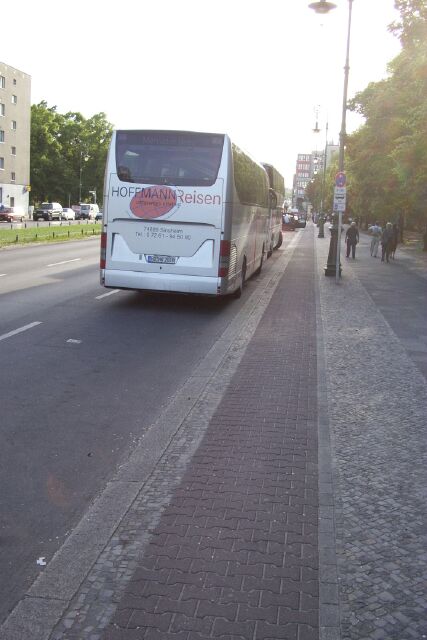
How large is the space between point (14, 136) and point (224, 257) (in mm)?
68002

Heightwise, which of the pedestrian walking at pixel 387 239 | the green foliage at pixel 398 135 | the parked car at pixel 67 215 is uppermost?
the green foliage at pixel 398 135

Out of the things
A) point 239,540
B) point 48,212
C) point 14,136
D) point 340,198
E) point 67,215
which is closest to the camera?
point 239,540

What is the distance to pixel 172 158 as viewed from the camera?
1286 cm

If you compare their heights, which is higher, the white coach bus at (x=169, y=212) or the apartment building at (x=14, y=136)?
the apartment building at (x=14, y=136)

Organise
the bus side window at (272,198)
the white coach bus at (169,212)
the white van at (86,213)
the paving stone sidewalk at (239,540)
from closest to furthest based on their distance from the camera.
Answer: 1. the paving stone sidewalk at (239,540)
2. the white coach bus at (169,212)
3. the bus side window at (272,198)
4. the white van at (86,213)

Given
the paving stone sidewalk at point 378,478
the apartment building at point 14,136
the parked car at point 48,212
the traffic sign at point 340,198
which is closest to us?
the paving stone sidewalk at point 378,478

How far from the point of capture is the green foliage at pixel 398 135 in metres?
25.3

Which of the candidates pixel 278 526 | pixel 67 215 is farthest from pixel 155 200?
pixel 67 215

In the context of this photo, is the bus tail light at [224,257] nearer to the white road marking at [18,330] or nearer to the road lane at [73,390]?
the road lane at [73,390]

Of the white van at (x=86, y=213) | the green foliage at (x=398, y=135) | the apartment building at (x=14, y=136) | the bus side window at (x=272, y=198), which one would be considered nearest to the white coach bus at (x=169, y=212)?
the bus side window at (x=272, y=198)

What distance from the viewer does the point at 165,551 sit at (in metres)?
3.91

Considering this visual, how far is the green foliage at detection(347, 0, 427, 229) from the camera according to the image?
25266 millimetres

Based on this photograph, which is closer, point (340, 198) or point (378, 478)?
point (378, 478)

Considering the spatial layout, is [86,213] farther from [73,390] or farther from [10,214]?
[73,390]
